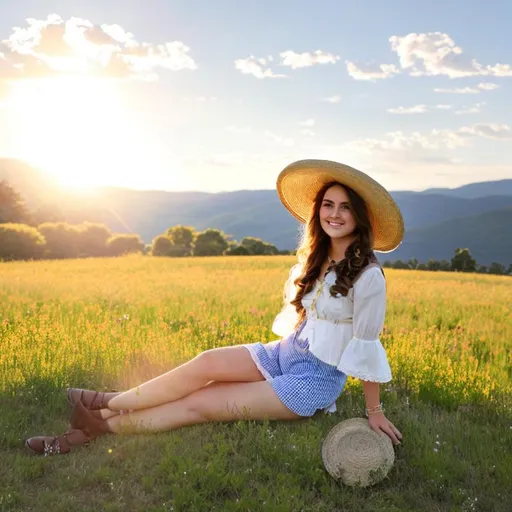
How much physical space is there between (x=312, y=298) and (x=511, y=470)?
6.34 feet

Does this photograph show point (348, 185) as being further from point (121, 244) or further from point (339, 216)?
point (121, 244)

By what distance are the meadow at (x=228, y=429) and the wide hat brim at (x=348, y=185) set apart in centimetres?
157

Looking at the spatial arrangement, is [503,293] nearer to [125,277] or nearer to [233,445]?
[125,277]

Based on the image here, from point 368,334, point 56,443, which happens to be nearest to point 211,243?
point 56,443

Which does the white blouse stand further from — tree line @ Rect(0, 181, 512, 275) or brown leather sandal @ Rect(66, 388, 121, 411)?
tree line @ Rect(0, 181, 512, 275)

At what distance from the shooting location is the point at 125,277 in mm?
14414

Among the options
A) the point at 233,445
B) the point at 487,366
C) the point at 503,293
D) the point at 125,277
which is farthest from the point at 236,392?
the point at 503,293

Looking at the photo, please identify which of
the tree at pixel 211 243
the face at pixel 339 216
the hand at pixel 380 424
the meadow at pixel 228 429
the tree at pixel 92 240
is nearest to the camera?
the meadow at pixel 228 429

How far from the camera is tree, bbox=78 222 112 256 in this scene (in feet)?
165

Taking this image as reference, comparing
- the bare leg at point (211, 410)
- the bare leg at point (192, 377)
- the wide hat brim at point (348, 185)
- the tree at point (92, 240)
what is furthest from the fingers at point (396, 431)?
the tree at point (92, 240)

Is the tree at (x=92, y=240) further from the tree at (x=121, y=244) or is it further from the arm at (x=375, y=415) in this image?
the arm at (x=375, y=415)

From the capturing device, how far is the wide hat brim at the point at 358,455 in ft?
13.7

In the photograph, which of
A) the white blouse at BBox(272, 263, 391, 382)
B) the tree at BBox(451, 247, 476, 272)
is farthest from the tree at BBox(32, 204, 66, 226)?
the white blouse at BBox(272, 263, 391, 382)

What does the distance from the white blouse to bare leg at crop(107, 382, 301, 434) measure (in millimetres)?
577
